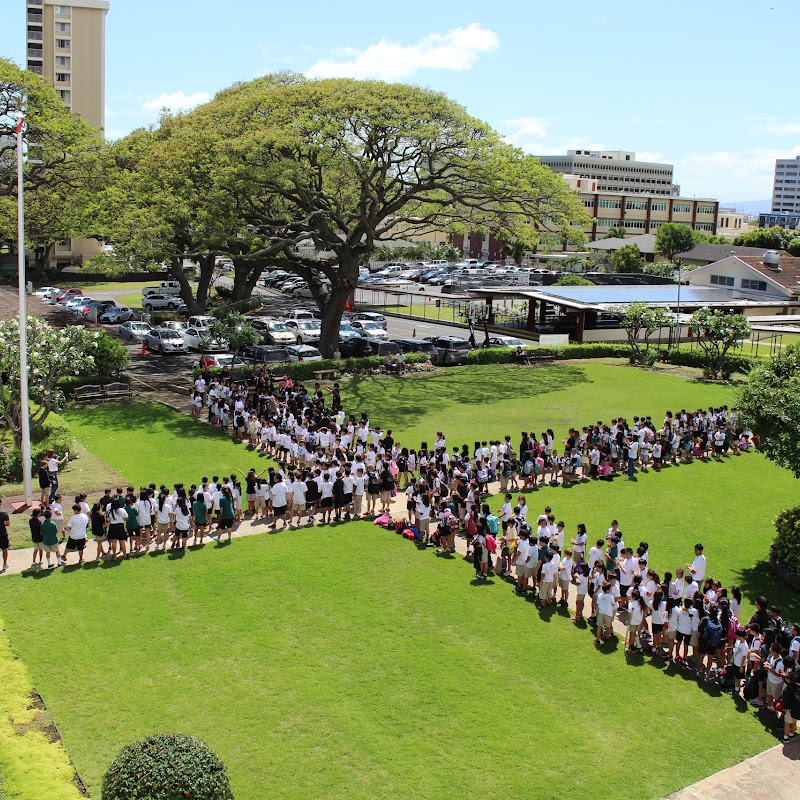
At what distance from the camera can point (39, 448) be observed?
22.9 metres

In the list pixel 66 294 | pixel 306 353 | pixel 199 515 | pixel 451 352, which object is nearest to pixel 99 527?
pixel 199 515

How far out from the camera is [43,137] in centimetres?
3378

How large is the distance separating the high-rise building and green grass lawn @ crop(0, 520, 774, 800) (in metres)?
78.8

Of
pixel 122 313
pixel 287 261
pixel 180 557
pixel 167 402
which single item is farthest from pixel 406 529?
pixel 122 313

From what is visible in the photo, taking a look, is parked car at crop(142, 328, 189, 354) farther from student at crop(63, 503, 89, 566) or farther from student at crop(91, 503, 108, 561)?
student at crop(63, 503, 89, 566)

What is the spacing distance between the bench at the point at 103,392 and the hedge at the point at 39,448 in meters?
5.67

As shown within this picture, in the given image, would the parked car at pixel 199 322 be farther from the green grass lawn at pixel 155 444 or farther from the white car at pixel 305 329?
the green grass lawn at pixel 155 444

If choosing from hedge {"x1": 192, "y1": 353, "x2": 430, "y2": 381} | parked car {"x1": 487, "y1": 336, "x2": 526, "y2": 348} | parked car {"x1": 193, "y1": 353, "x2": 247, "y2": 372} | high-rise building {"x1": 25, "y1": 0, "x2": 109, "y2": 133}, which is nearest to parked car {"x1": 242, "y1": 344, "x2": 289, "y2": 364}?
parked car {"x1": 193, "y1": 353, "x2": 247, "y2": 372}

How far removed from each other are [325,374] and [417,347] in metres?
6.41

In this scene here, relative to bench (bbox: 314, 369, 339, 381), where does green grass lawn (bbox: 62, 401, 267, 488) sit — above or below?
below

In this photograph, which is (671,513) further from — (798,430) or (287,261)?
(287,261)

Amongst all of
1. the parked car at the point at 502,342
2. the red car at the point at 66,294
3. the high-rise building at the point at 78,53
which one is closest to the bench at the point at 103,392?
the parked car at the point at 502,342

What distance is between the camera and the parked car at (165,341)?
41.6 meters

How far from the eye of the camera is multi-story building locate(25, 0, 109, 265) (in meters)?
83.5
